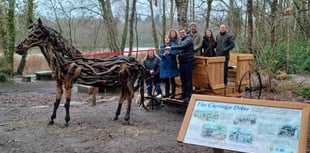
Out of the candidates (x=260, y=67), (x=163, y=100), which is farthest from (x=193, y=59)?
(x=260, y=67)

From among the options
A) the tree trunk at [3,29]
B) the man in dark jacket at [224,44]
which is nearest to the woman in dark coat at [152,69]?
the man in dark jacket at [224,44]

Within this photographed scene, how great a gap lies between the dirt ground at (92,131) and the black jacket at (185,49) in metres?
1.41

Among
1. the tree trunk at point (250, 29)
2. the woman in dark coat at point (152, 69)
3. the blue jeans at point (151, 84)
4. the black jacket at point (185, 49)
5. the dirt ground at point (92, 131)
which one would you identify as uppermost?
the tree trunk at point (250, 29)

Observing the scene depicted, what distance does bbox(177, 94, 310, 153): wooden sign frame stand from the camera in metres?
4.02

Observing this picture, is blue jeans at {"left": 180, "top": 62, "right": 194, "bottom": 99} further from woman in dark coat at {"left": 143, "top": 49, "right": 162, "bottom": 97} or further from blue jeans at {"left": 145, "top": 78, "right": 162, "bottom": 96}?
blue jeans at {"left": 145, "top": 78, "right": 162, "bottom": 96}

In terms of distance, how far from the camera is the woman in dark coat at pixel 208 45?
960 centimetres

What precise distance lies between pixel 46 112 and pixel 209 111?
6253mm

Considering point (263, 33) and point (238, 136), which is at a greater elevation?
point (263, 33)

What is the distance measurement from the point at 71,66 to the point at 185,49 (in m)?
2.46

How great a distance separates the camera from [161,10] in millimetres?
26484

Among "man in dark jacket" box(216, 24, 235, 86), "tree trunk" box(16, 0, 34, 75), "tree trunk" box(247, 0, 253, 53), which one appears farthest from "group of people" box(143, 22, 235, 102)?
"tree trunk" box(16, 0, 34, 75)

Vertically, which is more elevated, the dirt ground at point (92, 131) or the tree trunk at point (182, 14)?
the tree trunk at point (182, 14)

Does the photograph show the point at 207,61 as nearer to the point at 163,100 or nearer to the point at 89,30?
the point at 163,100

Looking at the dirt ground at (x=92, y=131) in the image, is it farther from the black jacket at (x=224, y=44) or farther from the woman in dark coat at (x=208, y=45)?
the black jacket at (x=224, y=44)
